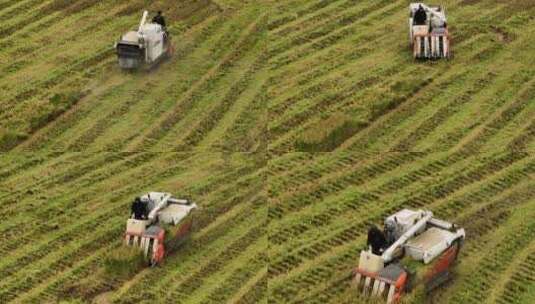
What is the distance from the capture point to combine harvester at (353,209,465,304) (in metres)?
28.0

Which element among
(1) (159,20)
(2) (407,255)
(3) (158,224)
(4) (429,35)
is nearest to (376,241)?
(2) (407,255)

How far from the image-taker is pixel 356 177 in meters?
34.1

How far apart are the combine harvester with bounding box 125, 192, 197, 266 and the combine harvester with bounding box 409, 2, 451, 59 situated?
12.1m

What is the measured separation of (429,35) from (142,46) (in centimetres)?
954

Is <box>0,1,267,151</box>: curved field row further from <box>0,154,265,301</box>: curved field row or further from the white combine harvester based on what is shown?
<box>0,154,265,301</box>: curved field row

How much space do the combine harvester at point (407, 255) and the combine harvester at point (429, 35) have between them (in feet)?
38.0

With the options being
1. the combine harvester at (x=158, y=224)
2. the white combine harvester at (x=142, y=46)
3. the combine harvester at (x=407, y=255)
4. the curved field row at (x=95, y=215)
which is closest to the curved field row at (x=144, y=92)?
the white combine harvester at (x=142, y=46)

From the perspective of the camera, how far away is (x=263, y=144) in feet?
119

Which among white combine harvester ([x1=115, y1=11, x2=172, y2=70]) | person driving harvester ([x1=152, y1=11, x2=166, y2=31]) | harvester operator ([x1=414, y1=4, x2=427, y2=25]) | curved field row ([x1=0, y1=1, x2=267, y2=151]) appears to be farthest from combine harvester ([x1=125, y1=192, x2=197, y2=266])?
harvester operator ([x1=414, y1=4, x2=427, y2=25])

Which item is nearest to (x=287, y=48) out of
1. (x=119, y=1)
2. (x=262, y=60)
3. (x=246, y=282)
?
(x=262, y=60)

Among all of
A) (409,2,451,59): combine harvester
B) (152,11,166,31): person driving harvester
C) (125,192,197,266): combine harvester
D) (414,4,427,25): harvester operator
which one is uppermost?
(152,11,166,31): person driving harvester

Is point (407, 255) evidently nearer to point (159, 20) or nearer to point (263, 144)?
point (263, 144)

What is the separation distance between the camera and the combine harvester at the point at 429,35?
1599 inches

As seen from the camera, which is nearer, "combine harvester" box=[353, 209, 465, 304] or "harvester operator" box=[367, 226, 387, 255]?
"combine harvester" box=[353, 209, 465, 304]
